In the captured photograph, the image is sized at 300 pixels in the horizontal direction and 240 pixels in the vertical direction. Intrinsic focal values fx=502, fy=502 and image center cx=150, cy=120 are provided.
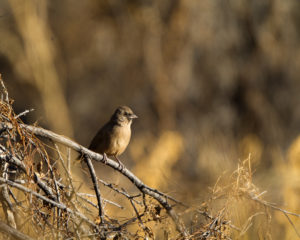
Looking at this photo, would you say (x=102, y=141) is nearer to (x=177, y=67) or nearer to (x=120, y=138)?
(x=120, y=138)

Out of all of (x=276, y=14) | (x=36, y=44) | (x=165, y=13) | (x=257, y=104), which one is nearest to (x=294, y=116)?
(x=257, y=104)

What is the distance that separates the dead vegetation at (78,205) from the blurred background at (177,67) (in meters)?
7.63

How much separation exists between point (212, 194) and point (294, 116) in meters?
10.9

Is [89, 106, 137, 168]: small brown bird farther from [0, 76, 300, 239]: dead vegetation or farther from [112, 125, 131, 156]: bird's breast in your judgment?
[0, 76, 300, 239]: dead vegetation

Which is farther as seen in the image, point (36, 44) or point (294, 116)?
point (294, 116)

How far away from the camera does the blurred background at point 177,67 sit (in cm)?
1281

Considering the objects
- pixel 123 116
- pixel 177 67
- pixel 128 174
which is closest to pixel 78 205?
pixel 128 174

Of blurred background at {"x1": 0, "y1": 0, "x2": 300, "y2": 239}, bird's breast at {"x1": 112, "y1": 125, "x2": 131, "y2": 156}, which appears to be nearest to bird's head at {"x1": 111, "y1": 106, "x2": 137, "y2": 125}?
bird's breast at {"x1": 112, "y1": 125, "x2": 131, "y2": 156}

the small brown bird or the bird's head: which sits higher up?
the bird's head

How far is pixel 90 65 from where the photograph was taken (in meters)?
15.5

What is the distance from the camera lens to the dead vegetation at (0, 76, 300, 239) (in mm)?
3105

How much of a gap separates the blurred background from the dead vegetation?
763 centimetres

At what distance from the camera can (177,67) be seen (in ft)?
46.7

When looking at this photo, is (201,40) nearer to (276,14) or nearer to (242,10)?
(242,10)
